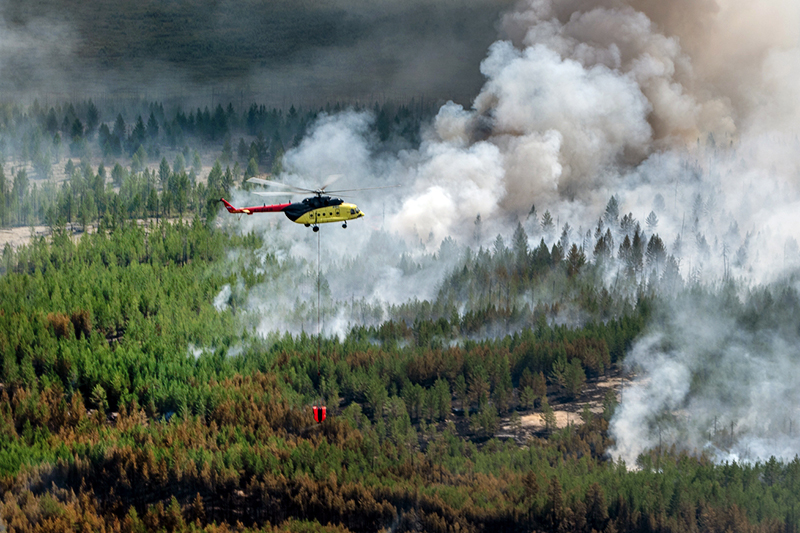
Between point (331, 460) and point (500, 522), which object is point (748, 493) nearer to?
point (500, 522)

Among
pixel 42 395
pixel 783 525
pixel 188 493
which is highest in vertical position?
pixel 42 395

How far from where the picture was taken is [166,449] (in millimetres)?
183500

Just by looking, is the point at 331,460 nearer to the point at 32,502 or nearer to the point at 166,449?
the point at 166,449

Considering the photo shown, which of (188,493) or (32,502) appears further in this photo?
(188,493)

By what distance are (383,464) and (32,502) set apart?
2786 inches

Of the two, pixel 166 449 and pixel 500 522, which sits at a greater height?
pixel 166 449

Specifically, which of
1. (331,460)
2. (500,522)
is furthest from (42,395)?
(500,522)

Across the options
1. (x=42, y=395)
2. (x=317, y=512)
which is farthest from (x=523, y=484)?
A: (x=42, y=395)

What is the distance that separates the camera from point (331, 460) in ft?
607

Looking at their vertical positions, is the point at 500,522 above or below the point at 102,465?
below

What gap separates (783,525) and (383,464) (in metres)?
83.5

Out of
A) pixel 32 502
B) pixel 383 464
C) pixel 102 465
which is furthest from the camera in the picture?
pixel 383 464

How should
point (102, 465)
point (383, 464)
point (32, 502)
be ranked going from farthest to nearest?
point (383, 464)
point (102, 465)
point (32, 502)

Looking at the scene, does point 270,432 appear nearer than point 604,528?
No
